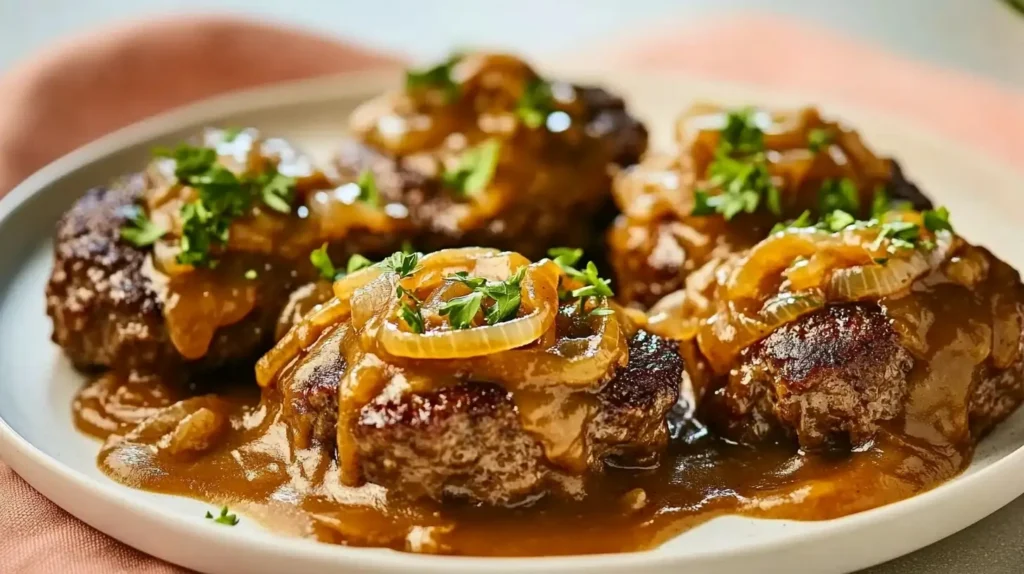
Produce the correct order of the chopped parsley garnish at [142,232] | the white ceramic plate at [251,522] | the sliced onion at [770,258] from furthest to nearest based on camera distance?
the chopped parsley garnish at [142,232] < the sliced onion at [770,258] < the white ceramic plate at [251,522]

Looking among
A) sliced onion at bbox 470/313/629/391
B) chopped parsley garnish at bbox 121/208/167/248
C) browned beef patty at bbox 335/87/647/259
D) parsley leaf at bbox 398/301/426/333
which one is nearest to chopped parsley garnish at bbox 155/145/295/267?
chopped parsley garnish at bbox 121/208/167/248

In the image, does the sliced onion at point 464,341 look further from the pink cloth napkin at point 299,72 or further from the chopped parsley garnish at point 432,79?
the pink cloth napkin at point 299,72

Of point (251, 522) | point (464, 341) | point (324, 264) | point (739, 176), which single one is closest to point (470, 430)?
point (464, 341)

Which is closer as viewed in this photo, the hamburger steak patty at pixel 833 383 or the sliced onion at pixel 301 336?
the hamburger steak patty at pixel 833 383

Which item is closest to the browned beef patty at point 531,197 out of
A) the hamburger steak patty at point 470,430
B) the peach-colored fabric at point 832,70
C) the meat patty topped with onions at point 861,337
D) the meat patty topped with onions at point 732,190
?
the meat patty topped with onions at point 732,190

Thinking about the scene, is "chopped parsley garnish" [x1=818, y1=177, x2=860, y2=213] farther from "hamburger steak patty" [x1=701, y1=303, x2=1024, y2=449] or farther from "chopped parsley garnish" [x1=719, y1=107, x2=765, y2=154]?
"hamburger steak patty" [x1=701, y1=303, x2=1024, y2=449]

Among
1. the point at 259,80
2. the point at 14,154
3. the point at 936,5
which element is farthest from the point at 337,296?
the point at 936,5
